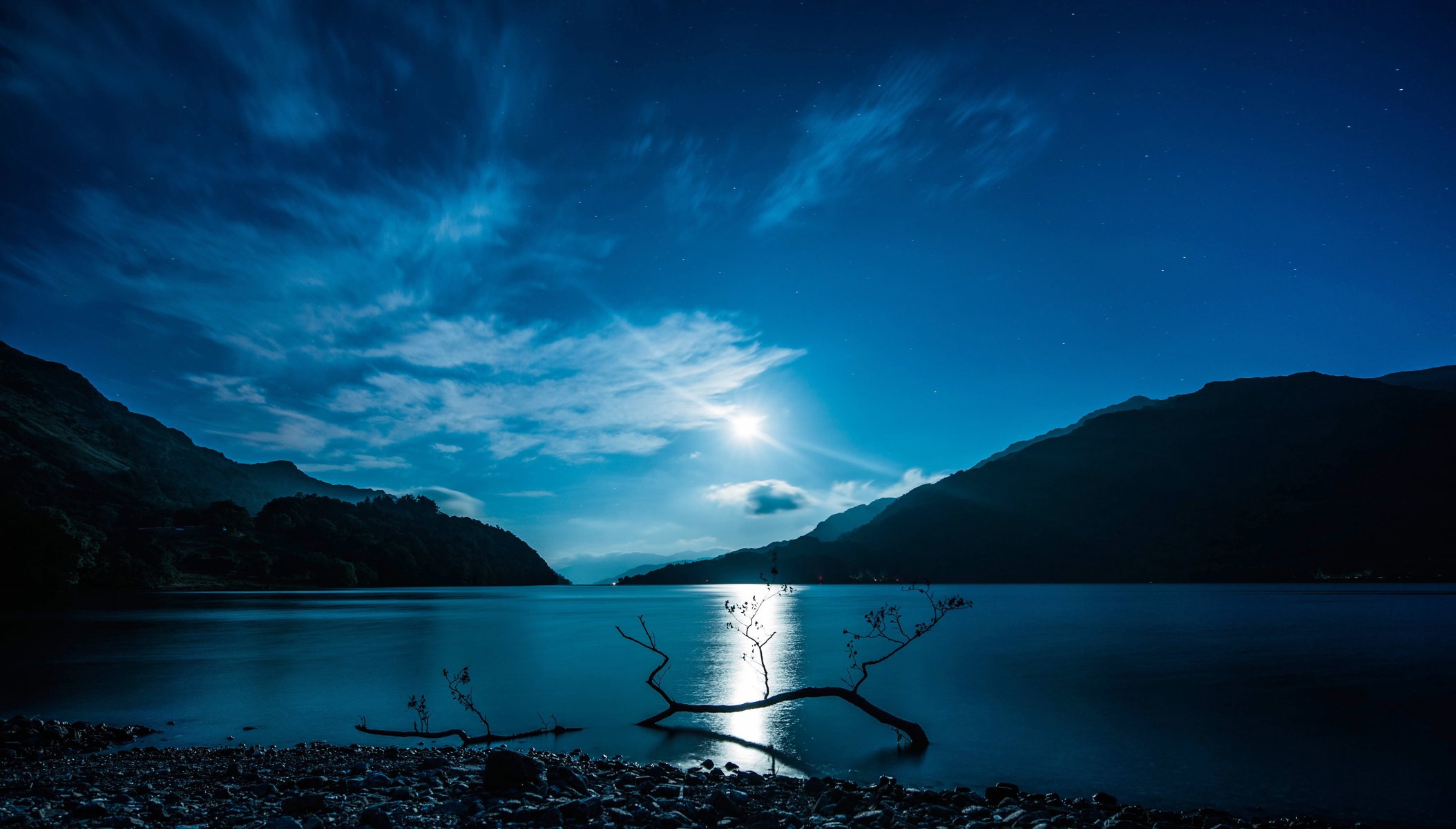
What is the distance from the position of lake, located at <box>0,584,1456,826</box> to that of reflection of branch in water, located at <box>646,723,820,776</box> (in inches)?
5.4

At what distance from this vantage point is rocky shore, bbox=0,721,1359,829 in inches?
488

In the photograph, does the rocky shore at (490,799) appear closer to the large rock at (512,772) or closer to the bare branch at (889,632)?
the large rock at (512,772)

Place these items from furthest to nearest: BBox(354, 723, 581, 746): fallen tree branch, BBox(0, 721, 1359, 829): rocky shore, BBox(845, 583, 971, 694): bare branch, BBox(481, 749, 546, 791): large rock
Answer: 1. BBox(845, 583, 971, 694): bare branch
2. BBox(354, 723, 581, 746): fallen tree branch
3. BBox(481, 749, 546, 791): large rock
4. BBox(0, 721, 1359, 829): rocky shore

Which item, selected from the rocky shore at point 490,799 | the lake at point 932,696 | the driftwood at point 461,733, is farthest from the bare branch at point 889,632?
the driftwood at point 461,733

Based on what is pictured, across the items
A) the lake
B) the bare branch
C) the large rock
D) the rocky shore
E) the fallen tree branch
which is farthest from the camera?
the bare branch

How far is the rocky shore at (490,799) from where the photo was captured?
12398 mm

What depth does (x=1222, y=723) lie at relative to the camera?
90.8 ft

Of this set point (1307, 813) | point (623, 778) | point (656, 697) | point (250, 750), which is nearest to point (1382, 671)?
point (1307, 813)

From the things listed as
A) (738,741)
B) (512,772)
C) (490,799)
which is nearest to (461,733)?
(738,741)

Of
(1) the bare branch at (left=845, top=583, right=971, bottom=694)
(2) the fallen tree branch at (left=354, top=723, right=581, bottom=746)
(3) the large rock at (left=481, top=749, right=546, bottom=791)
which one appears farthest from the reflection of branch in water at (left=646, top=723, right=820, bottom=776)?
(3) the large rock at (left=481, top=749, right=546, bottom=791)

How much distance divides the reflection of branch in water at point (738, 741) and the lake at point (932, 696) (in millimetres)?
138

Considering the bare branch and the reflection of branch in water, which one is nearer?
the reflection of branch in water

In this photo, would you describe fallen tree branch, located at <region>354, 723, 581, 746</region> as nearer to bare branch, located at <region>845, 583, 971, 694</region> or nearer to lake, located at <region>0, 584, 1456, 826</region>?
lake, located at <region>0, 584, 1456, 826</region>

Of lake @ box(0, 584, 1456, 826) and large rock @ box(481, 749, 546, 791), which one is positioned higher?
large rock @ box(481, 749, 546, 791)
